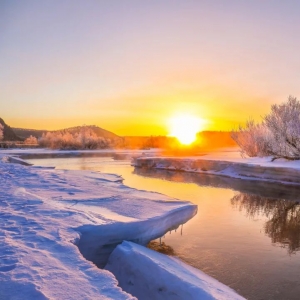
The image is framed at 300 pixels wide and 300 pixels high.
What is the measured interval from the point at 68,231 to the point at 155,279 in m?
1.59

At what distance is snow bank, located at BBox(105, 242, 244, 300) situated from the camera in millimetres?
3873

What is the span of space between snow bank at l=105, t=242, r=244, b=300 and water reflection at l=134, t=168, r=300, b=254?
10.6ft

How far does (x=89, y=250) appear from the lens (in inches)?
203

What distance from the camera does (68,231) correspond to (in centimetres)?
484

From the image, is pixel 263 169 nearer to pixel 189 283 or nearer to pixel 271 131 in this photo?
pixel 271 131

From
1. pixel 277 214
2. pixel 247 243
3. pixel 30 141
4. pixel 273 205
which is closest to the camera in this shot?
pixel 247 243

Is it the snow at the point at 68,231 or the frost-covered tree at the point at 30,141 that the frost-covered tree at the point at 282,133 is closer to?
the snow at the point at 68,231

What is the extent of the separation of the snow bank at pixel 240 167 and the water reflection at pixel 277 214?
15.3 ft

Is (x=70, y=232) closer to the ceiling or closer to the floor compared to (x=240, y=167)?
closer to the floor

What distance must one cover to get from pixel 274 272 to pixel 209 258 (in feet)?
3.89

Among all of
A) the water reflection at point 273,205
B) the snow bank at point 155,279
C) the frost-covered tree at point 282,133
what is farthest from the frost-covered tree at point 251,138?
the snow bank at point 155,279

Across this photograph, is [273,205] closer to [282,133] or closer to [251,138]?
[282,133]

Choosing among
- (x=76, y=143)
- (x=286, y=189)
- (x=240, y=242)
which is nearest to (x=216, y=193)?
(x=286, y=189)

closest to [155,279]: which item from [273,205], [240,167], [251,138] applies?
[273,205]
